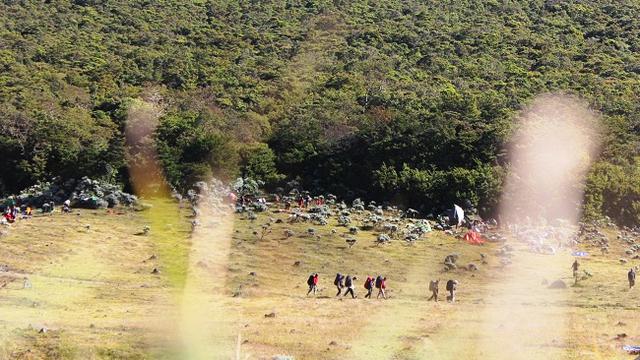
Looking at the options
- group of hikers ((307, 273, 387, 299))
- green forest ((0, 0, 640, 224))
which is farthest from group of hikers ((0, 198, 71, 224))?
group of hikers ((307, 273, 387, 299))

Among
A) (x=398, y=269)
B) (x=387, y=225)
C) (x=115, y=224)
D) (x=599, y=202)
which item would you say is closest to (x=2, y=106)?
(x=115, y=224)

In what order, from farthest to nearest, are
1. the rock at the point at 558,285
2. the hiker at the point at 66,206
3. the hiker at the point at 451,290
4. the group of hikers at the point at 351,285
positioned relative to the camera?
the hiker at the point at 66,206 < the rock at the point at 558,285 < the group of hikers at the point at 351,285 < the hiker at the point at 451,290

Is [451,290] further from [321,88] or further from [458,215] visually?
[321,88]

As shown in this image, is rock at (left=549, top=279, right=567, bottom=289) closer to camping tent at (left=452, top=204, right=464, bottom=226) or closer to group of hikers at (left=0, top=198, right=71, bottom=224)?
camping tent at (left=452, top=204, right=464, bottom=226)

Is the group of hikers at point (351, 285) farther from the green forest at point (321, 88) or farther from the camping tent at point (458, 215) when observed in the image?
the green forest at point (321, 88)

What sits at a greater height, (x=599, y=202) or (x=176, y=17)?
(x=176, y=17)

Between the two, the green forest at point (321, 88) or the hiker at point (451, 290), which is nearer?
the hiker at point (451, 290)

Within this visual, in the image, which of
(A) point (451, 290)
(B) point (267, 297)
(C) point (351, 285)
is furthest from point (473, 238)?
(B) point (267, 297)

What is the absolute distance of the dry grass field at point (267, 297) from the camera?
80.2 ft

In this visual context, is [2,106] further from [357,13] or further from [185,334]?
[357,13]

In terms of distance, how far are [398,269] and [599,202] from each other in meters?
26.9

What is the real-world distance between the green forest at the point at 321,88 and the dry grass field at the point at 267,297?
41.9 feet

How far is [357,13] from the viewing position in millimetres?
134125

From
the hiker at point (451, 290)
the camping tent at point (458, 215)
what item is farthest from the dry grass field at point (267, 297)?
the camping tent at point (458, 215)
